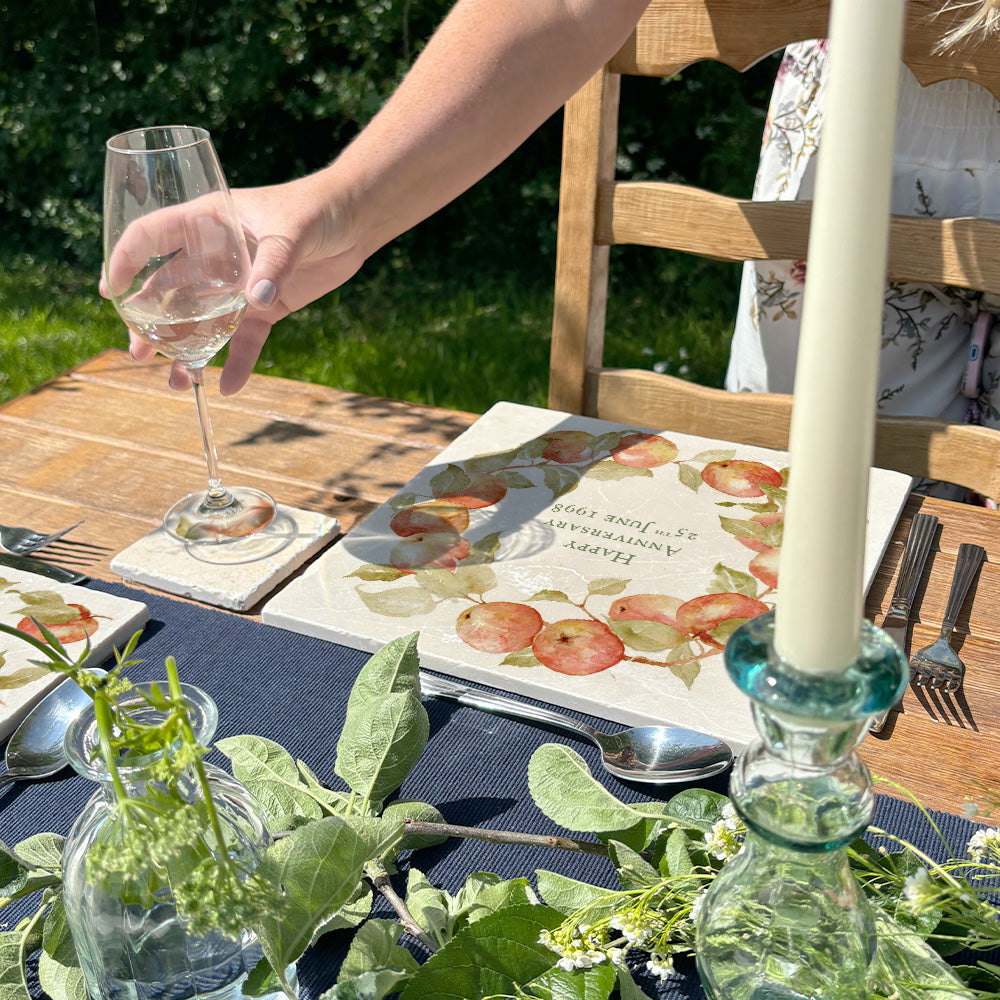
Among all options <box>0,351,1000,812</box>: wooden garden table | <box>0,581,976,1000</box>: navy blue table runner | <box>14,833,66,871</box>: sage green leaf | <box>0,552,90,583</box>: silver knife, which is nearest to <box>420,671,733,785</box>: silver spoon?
<box>0,581,976,1000</box>: navy blue table runner

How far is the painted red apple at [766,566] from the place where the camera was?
928 millimetres

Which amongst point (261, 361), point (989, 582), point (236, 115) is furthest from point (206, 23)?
point (989, 582)

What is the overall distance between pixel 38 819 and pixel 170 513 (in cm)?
43

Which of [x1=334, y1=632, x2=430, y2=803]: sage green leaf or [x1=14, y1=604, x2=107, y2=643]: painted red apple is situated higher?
[x1=334, y1=632, x2=430, y2=803]: sage green leaf

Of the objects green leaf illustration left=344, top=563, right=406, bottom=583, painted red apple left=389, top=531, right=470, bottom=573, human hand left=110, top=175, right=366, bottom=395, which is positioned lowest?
green leaf illustration left=344, top=563, right=406, bottom=583

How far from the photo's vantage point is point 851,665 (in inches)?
12.9

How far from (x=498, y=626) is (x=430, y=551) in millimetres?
141

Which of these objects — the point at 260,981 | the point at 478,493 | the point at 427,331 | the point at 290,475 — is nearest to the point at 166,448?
the point at 290,475

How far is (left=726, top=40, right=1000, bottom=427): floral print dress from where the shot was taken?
1.52 meters

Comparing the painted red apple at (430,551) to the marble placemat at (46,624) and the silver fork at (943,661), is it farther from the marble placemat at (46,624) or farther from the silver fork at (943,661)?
the silver fork at (943,661)

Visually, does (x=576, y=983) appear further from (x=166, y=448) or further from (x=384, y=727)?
(x=166, y=448)

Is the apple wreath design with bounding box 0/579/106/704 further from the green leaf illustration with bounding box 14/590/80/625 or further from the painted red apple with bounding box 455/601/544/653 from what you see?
the painted red apple with bounding box 455/601/544/653

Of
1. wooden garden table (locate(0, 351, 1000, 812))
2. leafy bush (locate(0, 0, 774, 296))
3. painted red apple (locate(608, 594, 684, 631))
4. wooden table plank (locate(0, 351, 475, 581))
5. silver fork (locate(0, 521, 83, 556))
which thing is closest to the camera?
wooden garden table (locate(0, 351, 1000, 812))

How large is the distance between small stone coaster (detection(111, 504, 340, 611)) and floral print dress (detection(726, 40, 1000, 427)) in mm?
848
